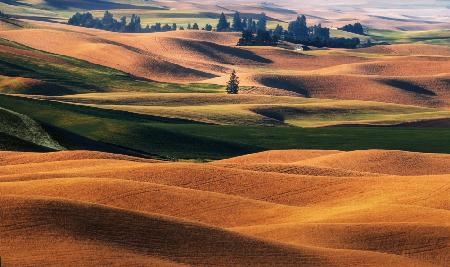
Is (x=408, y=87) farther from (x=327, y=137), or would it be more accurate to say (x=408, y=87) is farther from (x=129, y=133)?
(x=129, y=133)

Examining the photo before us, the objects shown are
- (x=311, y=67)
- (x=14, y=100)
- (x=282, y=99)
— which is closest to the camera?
(x=14, y=100)

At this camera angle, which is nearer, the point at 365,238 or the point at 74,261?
the point at 74,261

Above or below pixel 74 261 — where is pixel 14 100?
below

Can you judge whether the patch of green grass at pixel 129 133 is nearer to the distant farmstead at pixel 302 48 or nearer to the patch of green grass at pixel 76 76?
the patch of green grass at pixel 76 76

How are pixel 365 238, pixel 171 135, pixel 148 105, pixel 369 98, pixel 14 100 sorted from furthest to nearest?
pixel 369 98 → pixel 148 105 → pixel 14 100 → pixel 171 135 → pixel 365 238

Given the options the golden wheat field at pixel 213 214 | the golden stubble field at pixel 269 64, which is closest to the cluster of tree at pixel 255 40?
the golden stubble field at pixel 269 64

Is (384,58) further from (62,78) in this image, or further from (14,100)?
(14,100)

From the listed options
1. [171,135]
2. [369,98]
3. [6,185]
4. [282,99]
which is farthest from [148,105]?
[6,185]

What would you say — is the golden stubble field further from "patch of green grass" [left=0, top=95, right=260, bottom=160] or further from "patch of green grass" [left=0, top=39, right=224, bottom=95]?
"patch of green grass" [left=0, top=95, right=260, bottom=160]

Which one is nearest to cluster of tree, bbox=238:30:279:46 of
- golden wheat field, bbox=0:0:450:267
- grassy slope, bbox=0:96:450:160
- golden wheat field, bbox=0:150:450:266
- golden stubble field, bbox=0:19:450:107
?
golden stubble field, bbox=0:19:450:107
